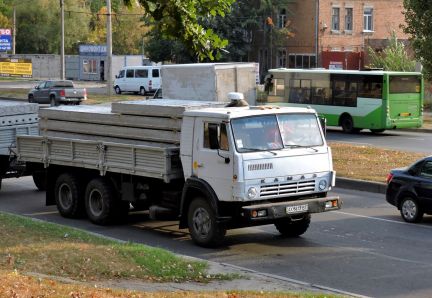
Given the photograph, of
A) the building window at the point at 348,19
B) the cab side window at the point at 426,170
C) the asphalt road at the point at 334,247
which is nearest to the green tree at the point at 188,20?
the asphalt road at the point at 334,247

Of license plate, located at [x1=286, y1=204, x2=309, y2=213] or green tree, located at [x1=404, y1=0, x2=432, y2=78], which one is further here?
green tree, located at [x1=404, y1=0, x2=432, y2=78]

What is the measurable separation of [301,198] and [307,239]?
974mm

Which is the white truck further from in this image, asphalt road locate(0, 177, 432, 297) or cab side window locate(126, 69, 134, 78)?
cab side window locate(126, 69, 134, 78)

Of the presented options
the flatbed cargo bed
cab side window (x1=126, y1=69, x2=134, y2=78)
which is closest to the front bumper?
the flatbed cargo bed

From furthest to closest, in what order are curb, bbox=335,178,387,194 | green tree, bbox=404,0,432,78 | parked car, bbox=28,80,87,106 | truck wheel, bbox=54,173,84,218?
parked car, bbox=28,80,87,106
green tree, bbox=404,0,432,78
curb, bbox=335,178,387,194
truck wheel, bbox=54,173,84,218

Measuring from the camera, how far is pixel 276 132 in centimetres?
1351

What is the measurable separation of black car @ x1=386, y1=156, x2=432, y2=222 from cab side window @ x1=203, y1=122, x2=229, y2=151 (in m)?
4.25

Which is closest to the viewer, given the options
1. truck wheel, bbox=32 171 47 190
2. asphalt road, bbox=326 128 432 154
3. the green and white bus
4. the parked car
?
truck wheel, bbox=32 171 47 190

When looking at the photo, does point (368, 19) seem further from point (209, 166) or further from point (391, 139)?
point (209, 166)

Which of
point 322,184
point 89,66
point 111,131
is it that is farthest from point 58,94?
point 322,184

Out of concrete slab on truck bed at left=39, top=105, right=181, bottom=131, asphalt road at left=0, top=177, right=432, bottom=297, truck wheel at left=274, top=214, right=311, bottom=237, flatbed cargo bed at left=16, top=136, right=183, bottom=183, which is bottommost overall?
asphalt road at left=0, top=177, right=432, bottom=297

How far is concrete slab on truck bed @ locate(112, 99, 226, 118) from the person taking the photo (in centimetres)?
1435

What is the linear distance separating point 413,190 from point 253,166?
13.2 ft

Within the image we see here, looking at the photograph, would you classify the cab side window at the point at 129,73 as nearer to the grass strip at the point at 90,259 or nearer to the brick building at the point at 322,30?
the brick building at the point at 322,30
